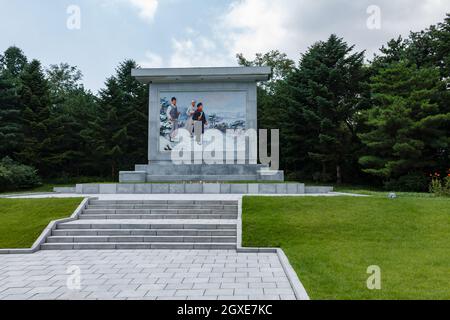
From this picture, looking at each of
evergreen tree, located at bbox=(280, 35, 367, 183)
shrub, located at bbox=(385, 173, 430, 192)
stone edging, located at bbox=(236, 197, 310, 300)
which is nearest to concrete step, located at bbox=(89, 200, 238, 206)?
stone edging, located at bbox=(236, 197, 310, 300)

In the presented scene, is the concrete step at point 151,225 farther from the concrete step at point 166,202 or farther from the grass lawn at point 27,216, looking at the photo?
the concrete step at point 166,202

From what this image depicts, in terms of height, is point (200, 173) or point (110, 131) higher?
point (110, 131)

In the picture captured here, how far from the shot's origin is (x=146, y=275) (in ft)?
23.1

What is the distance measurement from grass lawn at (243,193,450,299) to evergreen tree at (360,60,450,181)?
13.0 metres

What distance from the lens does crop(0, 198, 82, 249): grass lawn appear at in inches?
394

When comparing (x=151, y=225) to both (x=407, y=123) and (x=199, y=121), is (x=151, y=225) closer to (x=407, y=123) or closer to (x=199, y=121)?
(x=199, y=121)

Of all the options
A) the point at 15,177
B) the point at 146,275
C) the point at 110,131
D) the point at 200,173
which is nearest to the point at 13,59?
the point at 110,131

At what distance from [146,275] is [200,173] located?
14.2 m

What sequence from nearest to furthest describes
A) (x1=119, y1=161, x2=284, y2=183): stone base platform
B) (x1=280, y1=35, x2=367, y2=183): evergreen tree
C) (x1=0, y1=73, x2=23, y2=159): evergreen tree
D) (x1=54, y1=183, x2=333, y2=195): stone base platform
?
(x1=54, y1=183, x2=333, y2=195): stone base platform < (x1=119, y1=161, x2=284, y2=183): stone base platform < (x1=280, y1=35, x2=367, y2=183): evergreen tree < (x1=0, y1=73, x2=23, y2=159): evergreen tree

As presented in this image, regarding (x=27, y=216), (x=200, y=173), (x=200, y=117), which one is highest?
(x=200, y=117)

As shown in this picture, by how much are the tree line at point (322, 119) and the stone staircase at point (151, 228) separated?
16731 millimetres

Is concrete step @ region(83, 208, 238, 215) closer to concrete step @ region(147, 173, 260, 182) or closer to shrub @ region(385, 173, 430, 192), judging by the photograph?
concrete step @ region(147, 173, 260, 182)

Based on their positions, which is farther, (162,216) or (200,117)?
(200,117)
